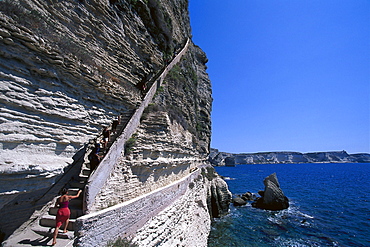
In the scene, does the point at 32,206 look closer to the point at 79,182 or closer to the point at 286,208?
the point at 79,182

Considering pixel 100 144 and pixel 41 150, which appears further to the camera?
pixel 100 144

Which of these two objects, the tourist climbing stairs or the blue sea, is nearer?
the tourist climbing stairs

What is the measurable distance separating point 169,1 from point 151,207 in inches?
645

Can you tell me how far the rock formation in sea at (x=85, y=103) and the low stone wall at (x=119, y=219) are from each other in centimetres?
36

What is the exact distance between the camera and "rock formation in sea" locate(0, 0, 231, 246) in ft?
14.6

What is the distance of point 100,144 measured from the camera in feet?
24.0

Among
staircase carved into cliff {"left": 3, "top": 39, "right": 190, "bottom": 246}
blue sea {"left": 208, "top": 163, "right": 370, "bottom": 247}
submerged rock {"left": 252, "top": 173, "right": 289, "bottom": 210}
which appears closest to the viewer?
staircase carved into cliff {"left": 3, "top": 39, "right": 190, "bottom": 246}

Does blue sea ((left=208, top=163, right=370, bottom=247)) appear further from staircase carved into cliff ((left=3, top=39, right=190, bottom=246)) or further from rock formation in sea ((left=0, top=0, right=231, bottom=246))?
staircase carved into cliff ((left=3, top=39, right=190, bottom=246))

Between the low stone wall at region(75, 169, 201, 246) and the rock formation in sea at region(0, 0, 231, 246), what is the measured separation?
36cm

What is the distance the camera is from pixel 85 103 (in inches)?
270

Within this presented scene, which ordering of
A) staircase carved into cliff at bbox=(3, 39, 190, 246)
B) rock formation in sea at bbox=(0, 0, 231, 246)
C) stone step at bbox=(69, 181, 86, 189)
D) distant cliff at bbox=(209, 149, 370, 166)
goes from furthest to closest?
distant cliff at bbox=(209, 149, 370, 166) < stone step at bbox=(69, 181, 86, 189) < staircase carved into cliff at bbox=(3, 39, 190, 246) < rock formation in sea at bbox=(0, 0, 231, 246)

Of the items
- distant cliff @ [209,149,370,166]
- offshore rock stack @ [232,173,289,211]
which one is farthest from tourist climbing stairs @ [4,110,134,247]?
distant cliff @ [209,149,370,166]

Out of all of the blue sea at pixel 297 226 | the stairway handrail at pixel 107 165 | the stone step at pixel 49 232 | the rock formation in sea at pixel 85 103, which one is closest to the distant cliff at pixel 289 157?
the blue sea at pixel 297 226

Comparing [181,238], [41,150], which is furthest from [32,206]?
[181,238]
